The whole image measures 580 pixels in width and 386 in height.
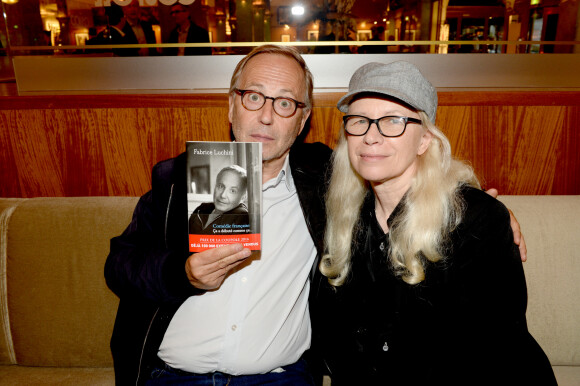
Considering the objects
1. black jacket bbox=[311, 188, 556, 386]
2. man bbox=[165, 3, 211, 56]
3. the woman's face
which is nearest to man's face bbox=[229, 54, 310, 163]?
the woman's face

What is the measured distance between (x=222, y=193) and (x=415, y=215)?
68 centimetres

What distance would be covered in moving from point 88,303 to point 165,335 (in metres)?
0.50

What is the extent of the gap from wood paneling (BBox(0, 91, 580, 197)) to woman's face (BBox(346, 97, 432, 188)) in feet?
1.97

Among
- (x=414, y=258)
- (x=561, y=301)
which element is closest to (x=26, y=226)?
(x=414, y=258)

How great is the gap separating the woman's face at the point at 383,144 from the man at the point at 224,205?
1.39ft

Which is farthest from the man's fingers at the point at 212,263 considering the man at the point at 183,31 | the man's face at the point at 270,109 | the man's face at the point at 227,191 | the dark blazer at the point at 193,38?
the man at the point at 183,31

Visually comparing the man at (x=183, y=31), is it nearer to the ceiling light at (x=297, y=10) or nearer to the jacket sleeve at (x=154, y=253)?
the ceiling light at (x=297, y=10)

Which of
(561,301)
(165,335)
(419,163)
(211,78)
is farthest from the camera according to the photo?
(211,78)

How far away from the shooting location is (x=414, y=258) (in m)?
1.27

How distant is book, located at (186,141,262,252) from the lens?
1.13 meters

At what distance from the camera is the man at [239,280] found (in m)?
→ 1.40

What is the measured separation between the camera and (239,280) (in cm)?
142

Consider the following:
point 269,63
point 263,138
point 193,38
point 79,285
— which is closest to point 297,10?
point 193,38

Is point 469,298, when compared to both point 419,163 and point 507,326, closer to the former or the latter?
point 507,326
